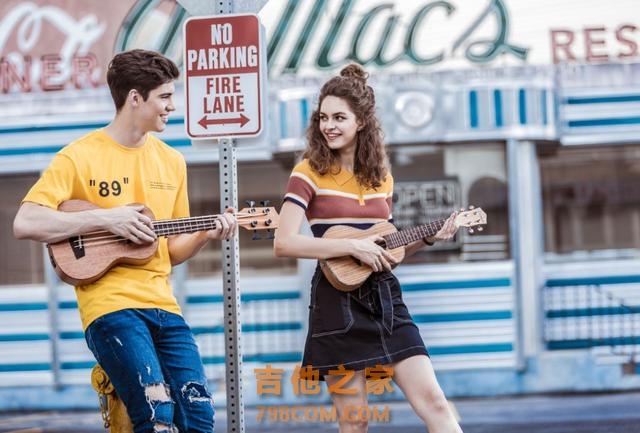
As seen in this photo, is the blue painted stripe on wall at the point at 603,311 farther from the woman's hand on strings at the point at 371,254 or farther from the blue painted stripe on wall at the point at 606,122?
the woman's hand on strings at the point at 371,254

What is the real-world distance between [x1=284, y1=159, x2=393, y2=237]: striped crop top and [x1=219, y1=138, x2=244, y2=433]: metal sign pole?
0.76 feet

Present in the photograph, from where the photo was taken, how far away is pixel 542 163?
26.2ft

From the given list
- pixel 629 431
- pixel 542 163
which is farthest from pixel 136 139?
pixel 542 163

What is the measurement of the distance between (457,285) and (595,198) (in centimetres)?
123

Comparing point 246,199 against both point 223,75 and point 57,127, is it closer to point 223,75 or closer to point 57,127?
point 57,127

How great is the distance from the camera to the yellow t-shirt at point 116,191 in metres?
3.59

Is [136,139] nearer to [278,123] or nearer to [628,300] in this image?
[278,123]

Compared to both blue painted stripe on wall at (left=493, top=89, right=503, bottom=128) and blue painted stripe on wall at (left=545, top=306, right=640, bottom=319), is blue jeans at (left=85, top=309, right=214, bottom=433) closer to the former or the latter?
blue painted stripe on wall at (left=493, top=89, right=503, bottom=128)

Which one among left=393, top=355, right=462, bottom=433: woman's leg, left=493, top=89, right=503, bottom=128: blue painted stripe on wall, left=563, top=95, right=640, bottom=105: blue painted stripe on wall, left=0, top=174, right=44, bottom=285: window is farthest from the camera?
left=0, top=174, right=44, bottom=285: window

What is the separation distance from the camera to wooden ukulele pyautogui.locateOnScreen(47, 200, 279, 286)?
3.59 metres

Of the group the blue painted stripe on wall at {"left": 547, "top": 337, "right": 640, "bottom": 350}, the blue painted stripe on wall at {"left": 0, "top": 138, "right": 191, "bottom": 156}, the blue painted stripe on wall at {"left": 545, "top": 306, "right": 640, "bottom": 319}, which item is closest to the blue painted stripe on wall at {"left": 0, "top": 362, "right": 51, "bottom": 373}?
the blue painted stripe on wall at {"left": 0, "top": 138, "right": 191, "bottom": 156}

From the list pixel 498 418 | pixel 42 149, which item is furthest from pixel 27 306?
pixel 498 418

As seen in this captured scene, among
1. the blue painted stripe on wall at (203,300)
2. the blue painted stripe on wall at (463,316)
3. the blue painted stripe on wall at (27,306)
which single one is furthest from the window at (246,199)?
the blue painted stripe on wall at (27,306)

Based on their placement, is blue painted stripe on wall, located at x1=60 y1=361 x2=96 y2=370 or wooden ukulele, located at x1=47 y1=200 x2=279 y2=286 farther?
blue painted stripe on wall, located at x1=60 y1=361 x2=96 y2=370
